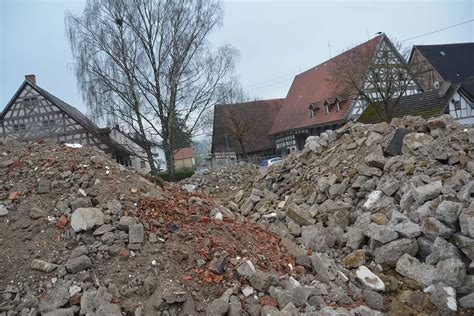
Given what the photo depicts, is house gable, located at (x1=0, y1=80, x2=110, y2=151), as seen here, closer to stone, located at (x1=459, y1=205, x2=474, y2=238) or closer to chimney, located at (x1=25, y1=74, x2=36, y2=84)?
chimney, located at (x1=25, y1=74, x2=36, y2=84)

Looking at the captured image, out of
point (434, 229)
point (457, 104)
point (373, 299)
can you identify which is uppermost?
point (457, 104)

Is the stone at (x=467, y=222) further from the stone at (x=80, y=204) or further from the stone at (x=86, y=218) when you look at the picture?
the stone at (x=80, y=204)

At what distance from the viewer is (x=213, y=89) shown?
60.6 ft

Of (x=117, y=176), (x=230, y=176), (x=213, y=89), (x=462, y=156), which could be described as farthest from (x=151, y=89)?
(x=462, y=156)

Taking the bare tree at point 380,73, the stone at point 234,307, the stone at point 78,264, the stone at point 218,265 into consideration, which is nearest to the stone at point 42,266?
the stone at point 78,264

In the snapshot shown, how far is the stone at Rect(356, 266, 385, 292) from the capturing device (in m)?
4.32

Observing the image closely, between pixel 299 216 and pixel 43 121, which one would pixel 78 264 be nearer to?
pixel 299 216

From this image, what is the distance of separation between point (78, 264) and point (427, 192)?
4920 mm

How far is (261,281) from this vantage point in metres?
3.71

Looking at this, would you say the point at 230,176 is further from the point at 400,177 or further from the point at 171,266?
the point at 171,266

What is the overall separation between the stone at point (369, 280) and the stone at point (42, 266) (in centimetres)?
351

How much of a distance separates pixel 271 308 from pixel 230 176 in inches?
488

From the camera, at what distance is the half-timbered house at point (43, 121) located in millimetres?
21078

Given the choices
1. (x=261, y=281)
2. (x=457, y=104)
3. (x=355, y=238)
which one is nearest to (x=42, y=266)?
(x=261, y=281)
